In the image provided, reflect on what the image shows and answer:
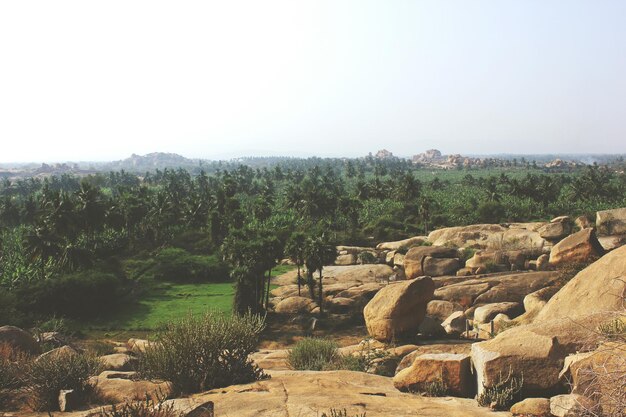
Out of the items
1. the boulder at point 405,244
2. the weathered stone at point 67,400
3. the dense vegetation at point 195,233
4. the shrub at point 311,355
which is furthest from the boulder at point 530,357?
the boulder at point 405,244

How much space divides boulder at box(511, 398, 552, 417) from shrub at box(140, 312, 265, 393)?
6.04 meters

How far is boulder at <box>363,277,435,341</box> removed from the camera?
80.7 feet

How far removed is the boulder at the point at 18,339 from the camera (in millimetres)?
17686

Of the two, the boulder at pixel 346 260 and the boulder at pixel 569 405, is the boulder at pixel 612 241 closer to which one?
the boulder at pixel 346 260

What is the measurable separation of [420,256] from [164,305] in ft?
88.5

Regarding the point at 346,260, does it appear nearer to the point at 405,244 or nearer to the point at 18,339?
the point at 405,244

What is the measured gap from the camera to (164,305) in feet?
162

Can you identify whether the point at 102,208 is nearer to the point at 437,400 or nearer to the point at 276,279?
the point at 276,279

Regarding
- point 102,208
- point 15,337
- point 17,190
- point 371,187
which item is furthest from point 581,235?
point 17,190

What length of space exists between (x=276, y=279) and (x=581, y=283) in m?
42.8

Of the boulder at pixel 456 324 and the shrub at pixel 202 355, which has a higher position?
the shrub at pixel 202 355

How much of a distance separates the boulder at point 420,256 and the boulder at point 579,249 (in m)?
13.0

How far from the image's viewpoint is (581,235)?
35.8m

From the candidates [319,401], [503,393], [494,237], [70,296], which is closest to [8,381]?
[319,401]
